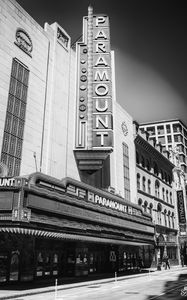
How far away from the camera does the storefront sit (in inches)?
676

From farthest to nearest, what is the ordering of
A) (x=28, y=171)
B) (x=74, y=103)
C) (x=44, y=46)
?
(x=74, y=103), (x=44, y=46), (x=28, y=171)

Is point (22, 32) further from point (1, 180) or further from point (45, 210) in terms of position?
point (45, 210)

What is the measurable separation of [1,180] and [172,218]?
4539cm

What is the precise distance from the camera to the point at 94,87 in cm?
2928

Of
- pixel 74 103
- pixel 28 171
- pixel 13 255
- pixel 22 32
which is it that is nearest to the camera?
pixel 13 255

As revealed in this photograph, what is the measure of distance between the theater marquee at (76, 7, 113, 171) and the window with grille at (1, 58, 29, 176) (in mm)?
6158

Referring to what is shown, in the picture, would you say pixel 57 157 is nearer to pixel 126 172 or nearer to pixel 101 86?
pixel 101 86

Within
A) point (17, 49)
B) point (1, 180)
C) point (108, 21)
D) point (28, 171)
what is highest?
point (108, 21)

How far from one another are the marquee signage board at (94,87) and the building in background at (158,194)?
57.2ft

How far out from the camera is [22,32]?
26172 millimetres

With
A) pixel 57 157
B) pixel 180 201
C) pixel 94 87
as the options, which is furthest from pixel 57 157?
pixel 180 201

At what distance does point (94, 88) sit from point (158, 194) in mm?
29456

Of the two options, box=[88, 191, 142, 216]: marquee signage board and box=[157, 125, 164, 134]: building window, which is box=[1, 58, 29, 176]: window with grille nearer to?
box=[88, 191, 142, 216]: marquee signage board

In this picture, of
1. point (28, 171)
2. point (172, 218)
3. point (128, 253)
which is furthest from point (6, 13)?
point (172, 218)
